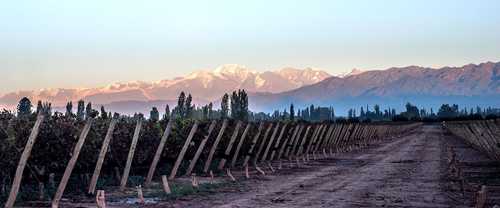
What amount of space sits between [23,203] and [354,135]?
53354 millimetres

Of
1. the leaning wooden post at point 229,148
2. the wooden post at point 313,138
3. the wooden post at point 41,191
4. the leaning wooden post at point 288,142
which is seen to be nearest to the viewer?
the wooden post at point 41,191

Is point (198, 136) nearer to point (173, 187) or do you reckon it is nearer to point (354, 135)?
point (173, 187)

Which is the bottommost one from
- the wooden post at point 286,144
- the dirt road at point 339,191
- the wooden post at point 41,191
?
the dirt road at point 339,191

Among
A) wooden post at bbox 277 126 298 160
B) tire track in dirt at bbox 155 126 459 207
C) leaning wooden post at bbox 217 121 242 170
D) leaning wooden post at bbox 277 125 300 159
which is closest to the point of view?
tire track in dirt at bbox 155 126 459 207

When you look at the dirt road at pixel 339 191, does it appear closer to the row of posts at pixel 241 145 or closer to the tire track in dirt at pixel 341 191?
the tire track in dirt at pixel 341 191

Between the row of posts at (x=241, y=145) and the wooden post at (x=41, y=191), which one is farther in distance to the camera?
the wooden post at (x=41, y=191)

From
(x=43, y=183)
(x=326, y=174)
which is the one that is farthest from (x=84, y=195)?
(x=326, y=174)

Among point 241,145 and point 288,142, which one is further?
point 288,142

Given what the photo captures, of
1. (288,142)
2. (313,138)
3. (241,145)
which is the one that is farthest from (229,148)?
(313,138)

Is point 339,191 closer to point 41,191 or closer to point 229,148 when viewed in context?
point 41,191

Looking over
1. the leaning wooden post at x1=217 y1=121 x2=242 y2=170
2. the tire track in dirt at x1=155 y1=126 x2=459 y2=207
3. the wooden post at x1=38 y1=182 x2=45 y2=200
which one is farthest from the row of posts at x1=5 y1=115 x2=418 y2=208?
the tire track in dirt at x1=155 y1=126 x2=459 y2=207

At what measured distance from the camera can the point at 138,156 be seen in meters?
21.2

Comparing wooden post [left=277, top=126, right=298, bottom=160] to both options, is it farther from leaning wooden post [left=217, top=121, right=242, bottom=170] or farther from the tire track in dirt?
the tire track in dirt

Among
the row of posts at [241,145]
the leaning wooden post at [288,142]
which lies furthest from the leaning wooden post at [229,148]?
the leaning wooden post at [288,142]
